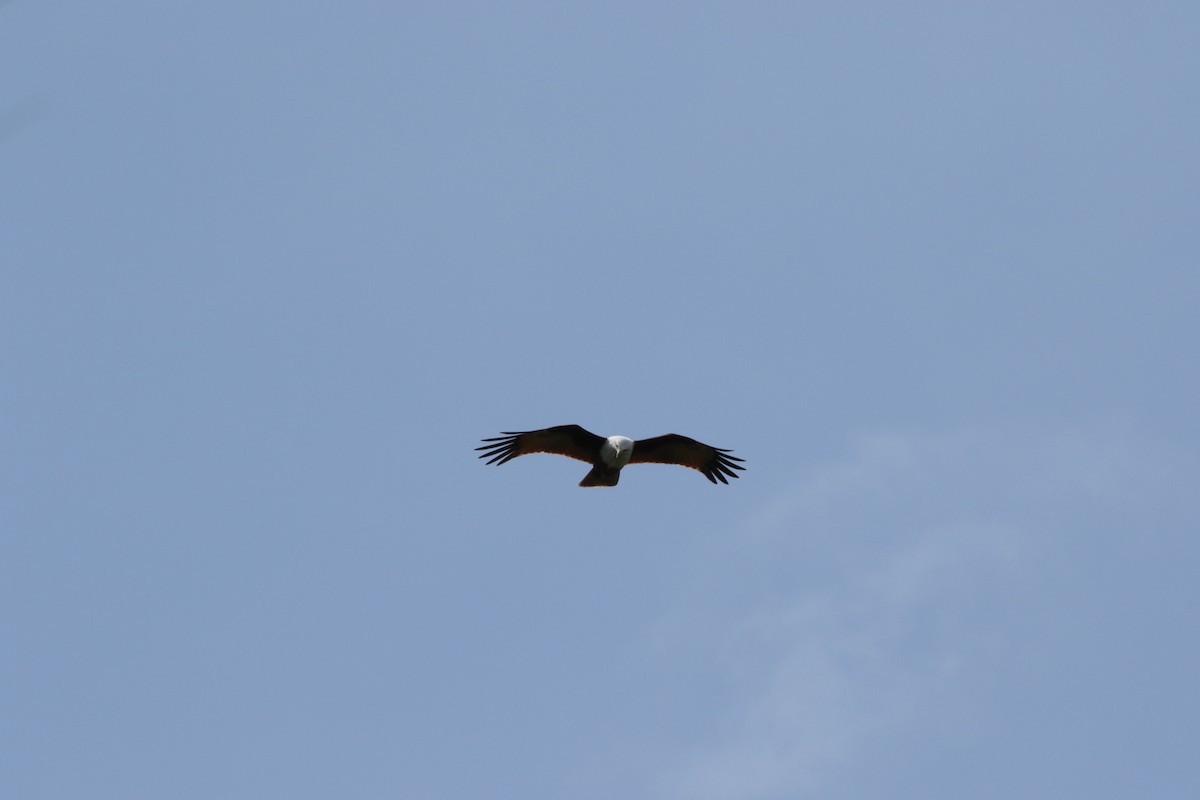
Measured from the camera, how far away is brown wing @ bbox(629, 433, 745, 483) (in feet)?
99.3

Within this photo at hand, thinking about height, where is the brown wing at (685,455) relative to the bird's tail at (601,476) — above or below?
above

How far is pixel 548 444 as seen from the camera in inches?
1168

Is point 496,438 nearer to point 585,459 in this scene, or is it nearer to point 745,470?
point 585,459

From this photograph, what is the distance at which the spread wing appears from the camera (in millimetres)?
29250

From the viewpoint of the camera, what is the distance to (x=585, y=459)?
29859mm

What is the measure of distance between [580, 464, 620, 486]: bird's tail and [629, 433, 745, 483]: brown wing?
76 cm

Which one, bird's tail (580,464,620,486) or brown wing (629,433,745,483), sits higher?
brown wing (629,433,745,483)

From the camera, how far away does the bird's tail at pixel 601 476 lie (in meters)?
29.2

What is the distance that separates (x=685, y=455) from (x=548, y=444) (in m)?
3.59

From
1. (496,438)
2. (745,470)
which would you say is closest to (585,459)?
(496,438)

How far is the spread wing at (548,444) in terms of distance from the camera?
1152 inches

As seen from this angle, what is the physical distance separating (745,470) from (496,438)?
6.34m

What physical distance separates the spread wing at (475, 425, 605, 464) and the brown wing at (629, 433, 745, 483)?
1132 mm

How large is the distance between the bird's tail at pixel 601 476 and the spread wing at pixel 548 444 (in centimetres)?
36
